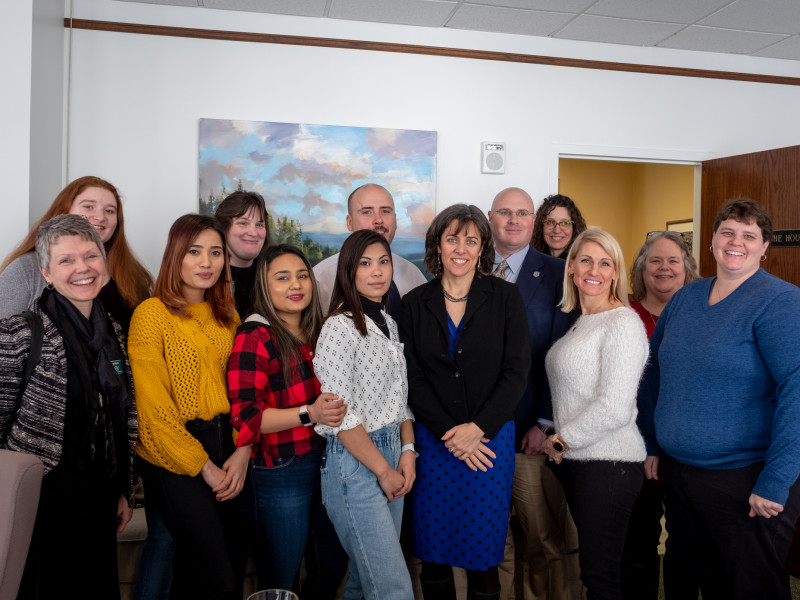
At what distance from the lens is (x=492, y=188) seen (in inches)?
164

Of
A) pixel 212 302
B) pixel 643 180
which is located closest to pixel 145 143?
pixel 212 302

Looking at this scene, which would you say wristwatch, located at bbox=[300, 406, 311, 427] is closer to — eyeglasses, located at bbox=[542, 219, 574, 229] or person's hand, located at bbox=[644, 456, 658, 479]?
person's hand, located at bbox=[644, 456, 658, 479]

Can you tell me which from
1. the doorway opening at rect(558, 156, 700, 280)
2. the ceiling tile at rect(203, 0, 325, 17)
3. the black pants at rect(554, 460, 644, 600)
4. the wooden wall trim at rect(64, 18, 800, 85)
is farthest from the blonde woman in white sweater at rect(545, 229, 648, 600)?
the doorway opening at rect(558, 156, 700, 280)

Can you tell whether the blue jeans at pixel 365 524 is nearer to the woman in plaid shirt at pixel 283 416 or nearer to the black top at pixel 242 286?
the woman in plaid shirt at pixel 283 416

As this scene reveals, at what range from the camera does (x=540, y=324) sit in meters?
2.46

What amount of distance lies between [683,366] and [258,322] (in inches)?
55.1

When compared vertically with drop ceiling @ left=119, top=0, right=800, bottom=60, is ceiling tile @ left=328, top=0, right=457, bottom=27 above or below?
below

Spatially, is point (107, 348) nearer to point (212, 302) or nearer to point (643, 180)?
point (212, 302)

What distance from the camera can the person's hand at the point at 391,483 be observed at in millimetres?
1868

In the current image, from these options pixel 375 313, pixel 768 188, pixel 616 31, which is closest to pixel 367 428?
pixel 375 313

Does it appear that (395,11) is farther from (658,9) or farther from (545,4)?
(658,9)

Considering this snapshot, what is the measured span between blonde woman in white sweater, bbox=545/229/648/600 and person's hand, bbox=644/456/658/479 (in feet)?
0.35

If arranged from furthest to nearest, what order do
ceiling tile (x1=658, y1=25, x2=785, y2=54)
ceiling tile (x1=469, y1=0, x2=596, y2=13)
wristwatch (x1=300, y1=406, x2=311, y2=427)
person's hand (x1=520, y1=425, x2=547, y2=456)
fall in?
ceiling tile (x1=658, y1=25, x2=785, y2=54) → ceiling tile (x1=469, y1=0, x2=596, y2=13) → person's hand (x1=520, y1=425, x2=547, y2=456) → wristwatch (x1=300, y1=406, x2=311, y2=427)

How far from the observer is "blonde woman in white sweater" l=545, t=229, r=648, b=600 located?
1.97 meters
